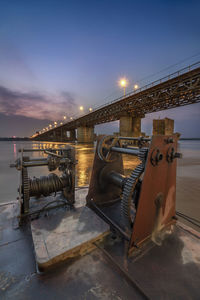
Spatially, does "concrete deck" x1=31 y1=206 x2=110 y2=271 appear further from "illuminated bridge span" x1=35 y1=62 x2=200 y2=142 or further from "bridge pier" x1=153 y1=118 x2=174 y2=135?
"bridge pier" x1=153 y1=118 x2=174 y2=135

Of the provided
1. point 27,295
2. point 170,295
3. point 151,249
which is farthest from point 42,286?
point 151,249

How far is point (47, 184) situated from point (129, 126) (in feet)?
89.2

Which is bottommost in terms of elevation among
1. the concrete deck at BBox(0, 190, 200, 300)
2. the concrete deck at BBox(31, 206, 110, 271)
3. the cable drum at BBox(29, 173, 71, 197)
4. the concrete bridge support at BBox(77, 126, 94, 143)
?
the concrete deck at BBox(0, 190, 200, 300)

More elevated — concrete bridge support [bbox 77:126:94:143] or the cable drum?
concrete bridge support [bbox 77:126:94:143]

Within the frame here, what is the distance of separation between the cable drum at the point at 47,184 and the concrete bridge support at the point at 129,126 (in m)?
25.7

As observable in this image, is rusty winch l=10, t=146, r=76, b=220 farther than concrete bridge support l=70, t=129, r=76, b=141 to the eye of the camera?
No

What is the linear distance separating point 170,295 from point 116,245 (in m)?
0.72

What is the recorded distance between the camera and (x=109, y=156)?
2557 millimetres

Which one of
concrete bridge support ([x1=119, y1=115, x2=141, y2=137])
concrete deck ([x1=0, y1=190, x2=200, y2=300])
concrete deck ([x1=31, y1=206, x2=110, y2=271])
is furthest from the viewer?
concrete bridge support ([x1=119, y1=115, x2=141, y2=137])

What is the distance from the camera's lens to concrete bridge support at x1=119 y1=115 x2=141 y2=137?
2753cm

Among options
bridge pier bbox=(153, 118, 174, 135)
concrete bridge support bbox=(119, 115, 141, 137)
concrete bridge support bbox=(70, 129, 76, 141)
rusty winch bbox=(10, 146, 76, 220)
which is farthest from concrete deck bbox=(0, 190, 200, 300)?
concrete bridge support bbox=(70, 129, 76, 141)

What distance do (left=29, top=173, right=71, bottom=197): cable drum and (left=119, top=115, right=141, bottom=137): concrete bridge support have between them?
25.7 m

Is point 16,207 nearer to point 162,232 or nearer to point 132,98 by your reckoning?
point 162,232

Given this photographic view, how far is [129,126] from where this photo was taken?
1097 inches
